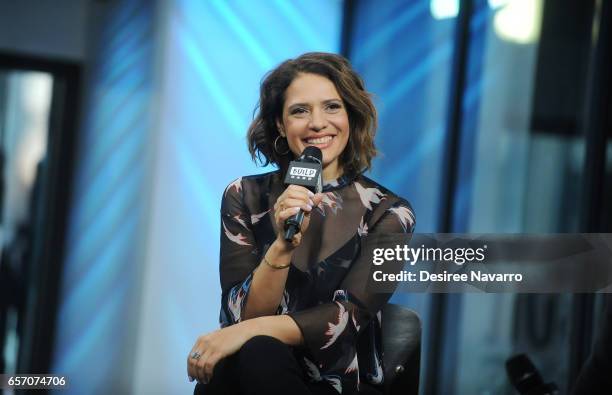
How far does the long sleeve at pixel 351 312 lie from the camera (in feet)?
6.64

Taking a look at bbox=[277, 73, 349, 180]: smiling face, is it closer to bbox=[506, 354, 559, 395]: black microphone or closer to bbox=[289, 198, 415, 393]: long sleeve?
bbox=[289, 198, 415, 393]: long sleeve

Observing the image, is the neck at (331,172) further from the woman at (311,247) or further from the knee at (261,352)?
the knee at (261,352)

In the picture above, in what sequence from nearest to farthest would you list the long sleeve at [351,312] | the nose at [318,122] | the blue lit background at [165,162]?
the long sleeve at [351,312]
the nose at [318,122]
the blue lit background at [165,162]

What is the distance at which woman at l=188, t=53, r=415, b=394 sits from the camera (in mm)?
1972

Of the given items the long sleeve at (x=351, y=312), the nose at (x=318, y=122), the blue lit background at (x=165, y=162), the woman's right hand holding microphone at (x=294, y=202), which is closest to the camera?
the woman's right hand holding microphone at (x=294, y=202)

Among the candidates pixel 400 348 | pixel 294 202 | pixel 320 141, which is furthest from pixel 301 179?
pixel 400 348

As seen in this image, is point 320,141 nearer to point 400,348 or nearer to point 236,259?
point 236,259

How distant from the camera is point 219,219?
2.29 metres

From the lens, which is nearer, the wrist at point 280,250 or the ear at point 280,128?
the wrist at point 280,250

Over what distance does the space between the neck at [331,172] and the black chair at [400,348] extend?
0.38 m

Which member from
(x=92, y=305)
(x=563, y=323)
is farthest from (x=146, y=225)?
(x=563, y=323)

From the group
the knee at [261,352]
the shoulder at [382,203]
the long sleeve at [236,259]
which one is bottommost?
the knee at [261,352]

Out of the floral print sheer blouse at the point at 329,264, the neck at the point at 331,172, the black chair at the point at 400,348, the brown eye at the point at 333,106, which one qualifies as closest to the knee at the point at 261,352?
the floral print sheer blouse at the point at 329,264

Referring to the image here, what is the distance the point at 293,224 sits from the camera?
173cm
